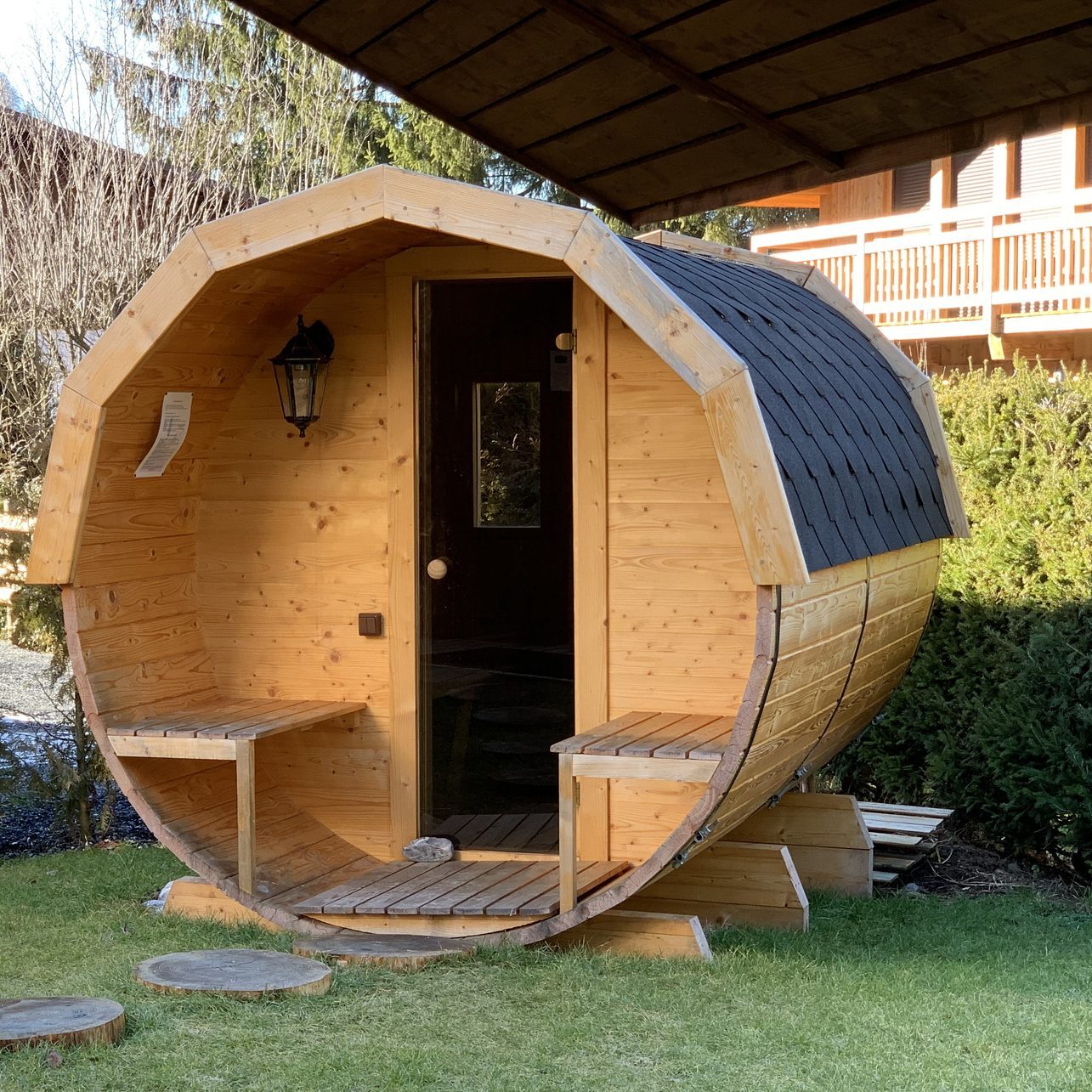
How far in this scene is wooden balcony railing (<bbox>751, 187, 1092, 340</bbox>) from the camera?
15445mm

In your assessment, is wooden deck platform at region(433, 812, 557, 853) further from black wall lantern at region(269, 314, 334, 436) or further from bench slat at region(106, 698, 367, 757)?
black wall lantern at region(269, 314, 334, 436)

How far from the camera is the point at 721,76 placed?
5.15 meters

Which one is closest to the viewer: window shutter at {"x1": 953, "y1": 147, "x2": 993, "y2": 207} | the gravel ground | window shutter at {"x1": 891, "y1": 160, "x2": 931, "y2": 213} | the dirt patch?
the dirt patch

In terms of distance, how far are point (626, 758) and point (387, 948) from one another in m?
1.22

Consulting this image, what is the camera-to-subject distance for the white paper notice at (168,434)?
6547 millimetres

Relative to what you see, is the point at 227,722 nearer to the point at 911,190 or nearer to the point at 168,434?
the point at 168,434

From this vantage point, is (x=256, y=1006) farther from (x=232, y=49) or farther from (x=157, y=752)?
(x=232, y=49)

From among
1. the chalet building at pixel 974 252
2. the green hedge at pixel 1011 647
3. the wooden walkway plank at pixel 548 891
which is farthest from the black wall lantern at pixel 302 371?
the chalet building at pixel 974 252

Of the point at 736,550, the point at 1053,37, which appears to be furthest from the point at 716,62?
the point at 736,550

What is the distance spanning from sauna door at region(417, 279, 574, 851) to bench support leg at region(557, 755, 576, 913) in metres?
1.19

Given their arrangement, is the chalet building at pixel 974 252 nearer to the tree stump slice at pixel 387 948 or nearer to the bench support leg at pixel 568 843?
the bench support leg at pixel 568 843

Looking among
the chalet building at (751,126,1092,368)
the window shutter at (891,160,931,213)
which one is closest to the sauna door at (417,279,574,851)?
the chalet building at (751,126,1092,368)

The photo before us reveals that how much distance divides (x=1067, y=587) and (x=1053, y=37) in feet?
13.5

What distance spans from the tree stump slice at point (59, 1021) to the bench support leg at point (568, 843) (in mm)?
1713
